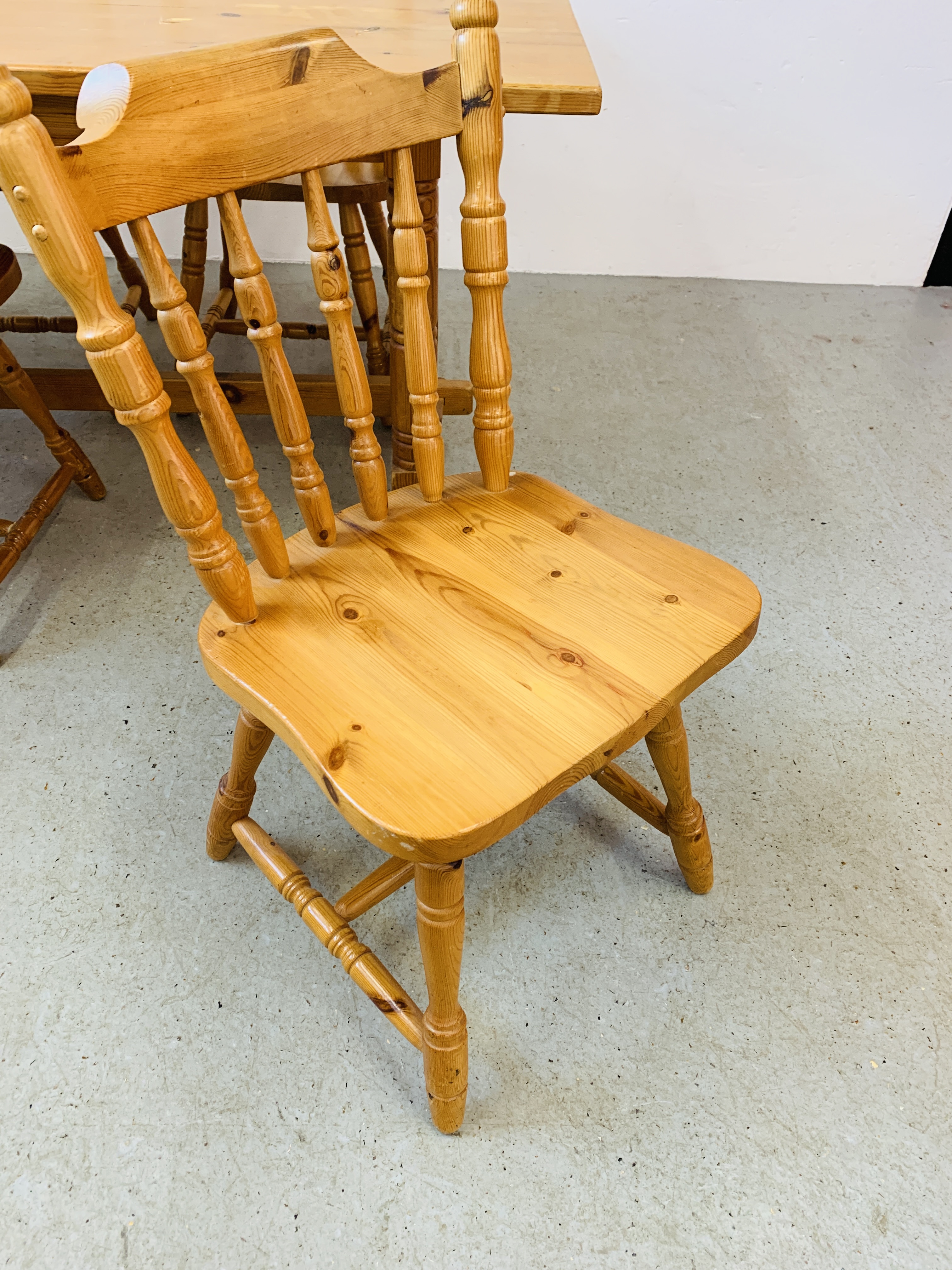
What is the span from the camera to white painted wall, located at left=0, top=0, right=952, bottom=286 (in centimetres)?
231

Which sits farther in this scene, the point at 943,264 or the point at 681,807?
the point at 943,264

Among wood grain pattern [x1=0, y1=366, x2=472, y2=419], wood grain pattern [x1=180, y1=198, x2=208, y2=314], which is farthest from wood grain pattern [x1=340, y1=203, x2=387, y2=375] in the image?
wood grain pattern [x1=180, y1=198, x2=208, y2=314]

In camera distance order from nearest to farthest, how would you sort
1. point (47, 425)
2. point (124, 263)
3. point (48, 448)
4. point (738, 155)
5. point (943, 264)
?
1. point (47, 425)
2. point (48, 448)
3. point (124, 263)
4. point (738, 155)
5. point (943, 264)

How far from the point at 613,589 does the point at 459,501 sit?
9.2 inches

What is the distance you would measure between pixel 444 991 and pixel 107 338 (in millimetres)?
646

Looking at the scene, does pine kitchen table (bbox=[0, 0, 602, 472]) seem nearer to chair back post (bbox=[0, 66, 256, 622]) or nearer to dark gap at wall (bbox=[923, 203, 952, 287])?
chair back post (bbox=[0, 66, 256, 622])

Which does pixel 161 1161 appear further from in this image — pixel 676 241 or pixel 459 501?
pixel 676 241

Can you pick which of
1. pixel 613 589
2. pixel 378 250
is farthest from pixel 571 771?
pixel 378 250

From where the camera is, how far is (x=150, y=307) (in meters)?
2.35

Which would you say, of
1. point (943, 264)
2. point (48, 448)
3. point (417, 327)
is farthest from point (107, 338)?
point (943, 264)

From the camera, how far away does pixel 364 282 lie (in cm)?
190

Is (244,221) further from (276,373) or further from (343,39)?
(343,39)

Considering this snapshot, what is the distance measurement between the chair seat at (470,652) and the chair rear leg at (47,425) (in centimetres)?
87

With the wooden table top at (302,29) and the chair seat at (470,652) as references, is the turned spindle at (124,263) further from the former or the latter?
the chair seat at (470,652)
